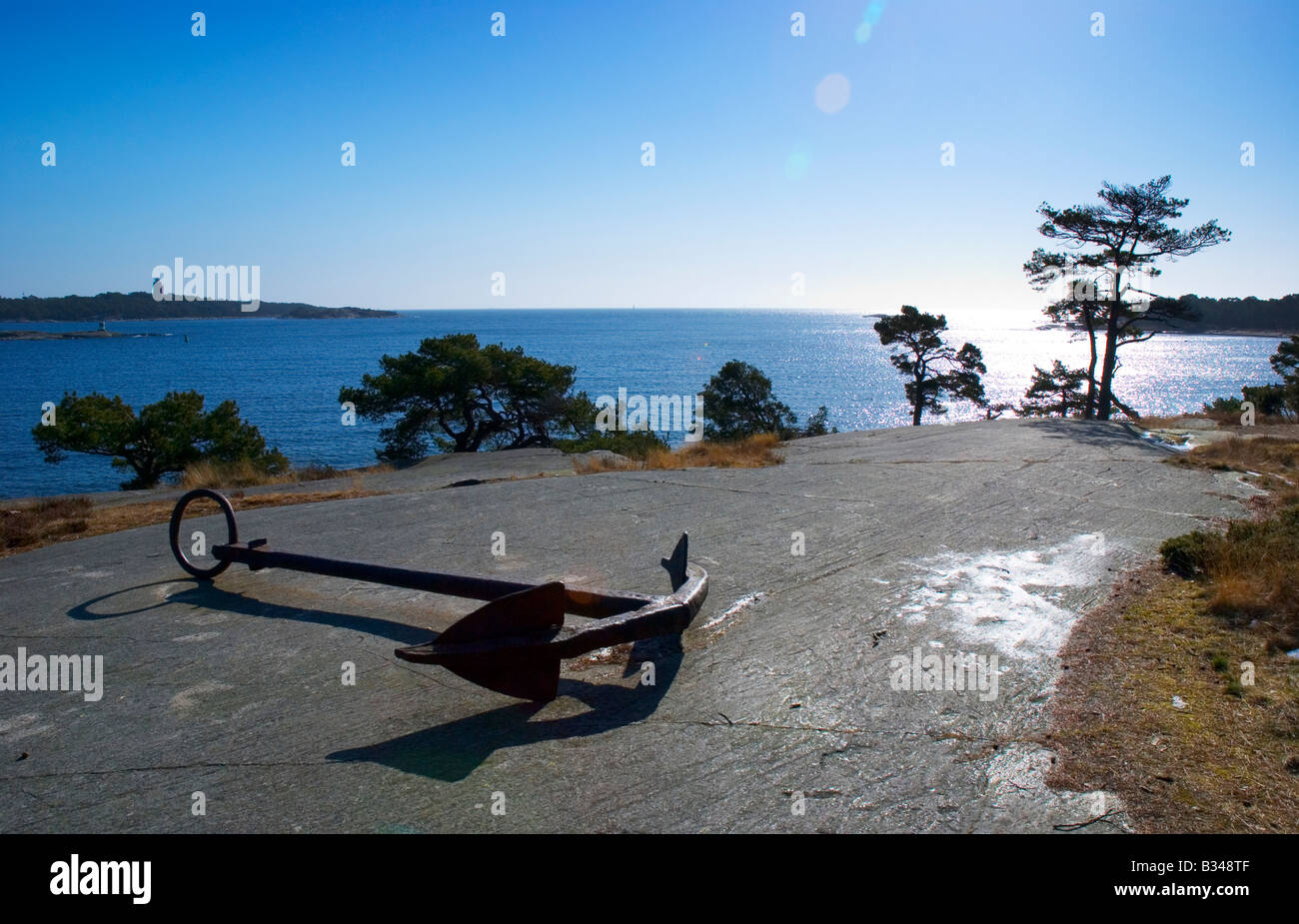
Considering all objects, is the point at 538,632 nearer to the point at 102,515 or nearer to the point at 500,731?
the point at 500,731

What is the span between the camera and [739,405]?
34.4 m

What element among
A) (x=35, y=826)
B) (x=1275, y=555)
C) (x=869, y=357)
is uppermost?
(x=869, y=357)

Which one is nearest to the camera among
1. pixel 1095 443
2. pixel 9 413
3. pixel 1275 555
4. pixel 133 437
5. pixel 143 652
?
pixel 143 652

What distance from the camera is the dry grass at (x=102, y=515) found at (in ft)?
24.0

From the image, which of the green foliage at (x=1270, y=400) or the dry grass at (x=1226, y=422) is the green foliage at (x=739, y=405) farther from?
the green foliage at (x=1270, y=400)

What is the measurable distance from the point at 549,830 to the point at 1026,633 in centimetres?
285

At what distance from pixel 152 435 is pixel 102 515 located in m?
21.0

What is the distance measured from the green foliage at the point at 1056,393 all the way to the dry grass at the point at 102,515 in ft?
105

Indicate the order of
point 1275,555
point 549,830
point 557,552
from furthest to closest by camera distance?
point 557,552, point 1275,555, point 549,830

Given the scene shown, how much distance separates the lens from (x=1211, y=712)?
10.6ft

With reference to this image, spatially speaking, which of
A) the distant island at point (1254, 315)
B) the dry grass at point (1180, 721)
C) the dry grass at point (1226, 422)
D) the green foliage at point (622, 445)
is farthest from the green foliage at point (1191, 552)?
the distant island at point (1254, 315)

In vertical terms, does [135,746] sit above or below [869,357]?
below

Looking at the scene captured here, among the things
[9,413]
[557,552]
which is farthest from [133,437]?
[9,413]

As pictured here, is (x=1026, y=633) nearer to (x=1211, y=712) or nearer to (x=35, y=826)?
(x=1211, y=712)
